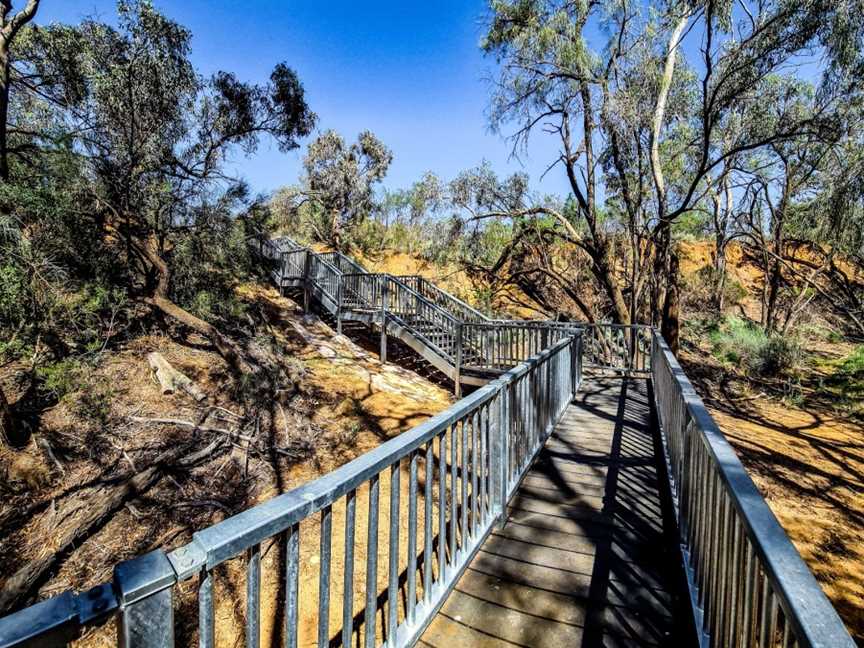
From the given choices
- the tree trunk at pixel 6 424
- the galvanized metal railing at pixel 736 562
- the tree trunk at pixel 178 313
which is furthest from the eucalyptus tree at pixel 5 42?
the galvanized metal railing at pixel 736 562

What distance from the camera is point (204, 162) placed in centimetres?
820

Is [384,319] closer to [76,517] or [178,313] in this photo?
[178,313]

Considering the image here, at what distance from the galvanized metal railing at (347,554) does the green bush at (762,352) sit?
11.8m

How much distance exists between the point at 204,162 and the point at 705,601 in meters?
9.10

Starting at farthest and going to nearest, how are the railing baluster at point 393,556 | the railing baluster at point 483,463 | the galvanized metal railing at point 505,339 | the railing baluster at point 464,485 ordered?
the galvanized metal railing at point 505,339
the railing baluster at point 483,463
the railing baluster at point 464,485
the railing baluster at point 393,556

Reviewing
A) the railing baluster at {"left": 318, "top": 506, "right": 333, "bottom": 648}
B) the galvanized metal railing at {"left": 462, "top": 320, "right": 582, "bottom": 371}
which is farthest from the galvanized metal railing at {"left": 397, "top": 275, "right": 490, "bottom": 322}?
the railing baluster at {"left": 318, "top": 506, "right": 333, "bottom": 648}

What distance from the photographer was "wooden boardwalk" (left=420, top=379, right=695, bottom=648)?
7.37 feet

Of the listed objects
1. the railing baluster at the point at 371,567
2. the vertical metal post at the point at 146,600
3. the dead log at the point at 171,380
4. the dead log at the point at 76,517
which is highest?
the vertical metal post at the point at 146,600

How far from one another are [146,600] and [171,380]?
6.92 metres

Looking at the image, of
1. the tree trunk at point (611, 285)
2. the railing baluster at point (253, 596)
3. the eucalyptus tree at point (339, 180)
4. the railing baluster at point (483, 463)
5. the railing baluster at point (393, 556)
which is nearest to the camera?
the railing baluster at point (253, 596)

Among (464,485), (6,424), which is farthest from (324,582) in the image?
(6,424)

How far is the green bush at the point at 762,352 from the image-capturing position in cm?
1253

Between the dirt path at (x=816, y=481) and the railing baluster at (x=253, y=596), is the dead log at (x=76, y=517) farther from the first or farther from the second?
the dirt path at (x=816, y=481)

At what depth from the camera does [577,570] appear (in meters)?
2.74
